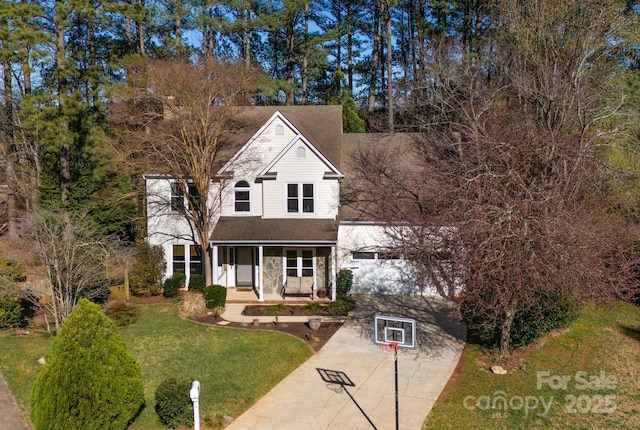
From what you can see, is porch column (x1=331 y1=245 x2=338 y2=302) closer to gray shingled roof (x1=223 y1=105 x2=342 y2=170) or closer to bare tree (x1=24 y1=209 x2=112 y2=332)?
gray shingled roof (x1=223 y1=105 x2=342 y2=170)

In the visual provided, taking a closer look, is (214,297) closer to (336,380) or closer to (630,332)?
(336,380)

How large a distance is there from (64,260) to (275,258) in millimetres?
9173

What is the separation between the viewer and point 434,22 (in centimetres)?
3922

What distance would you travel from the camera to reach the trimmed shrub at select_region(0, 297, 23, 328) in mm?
16703

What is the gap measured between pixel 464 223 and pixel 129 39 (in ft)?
91.5

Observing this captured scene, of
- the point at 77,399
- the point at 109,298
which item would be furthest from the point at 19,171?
the point at 77,399

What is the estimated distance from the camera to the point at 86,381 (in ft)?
32.5

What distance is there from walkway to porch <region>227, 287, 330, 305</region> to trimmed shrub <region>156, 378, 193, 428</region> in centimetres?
979

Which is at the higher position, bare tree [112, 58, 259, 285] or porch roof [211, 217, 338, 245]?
bare tree [112, 58, 259, 285]

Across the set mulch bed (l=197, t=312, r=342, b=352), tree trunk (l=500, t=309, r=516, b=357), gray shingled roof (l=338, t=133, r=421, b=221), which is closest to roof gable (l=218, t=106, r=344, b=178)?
gray shingled roof (l=338, t=133, r=421, b=221)

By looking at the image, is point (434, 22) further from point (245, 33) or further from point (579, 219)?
point (579, 219)

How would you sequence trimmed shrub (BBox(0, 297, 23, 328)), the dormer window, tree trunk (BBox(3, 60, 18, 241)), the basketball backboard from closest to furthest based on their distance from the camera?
1. the basketball backboard
2. trimmed shrub (BBox(0, 297, 23, 328))
3. the dormer window
4. tree trunk (BBox(3, 60, 18, 241))

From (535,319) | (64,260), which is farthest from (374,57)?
(64,260)

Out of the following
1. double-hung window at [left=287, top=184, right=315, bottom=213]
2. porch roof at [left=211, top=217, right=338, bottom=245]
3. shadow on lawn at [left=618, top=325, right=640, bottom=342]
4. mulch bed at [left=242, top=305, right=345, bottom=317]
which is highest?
double-hung window at [left=287, top=184, right=315, bottom=213]
